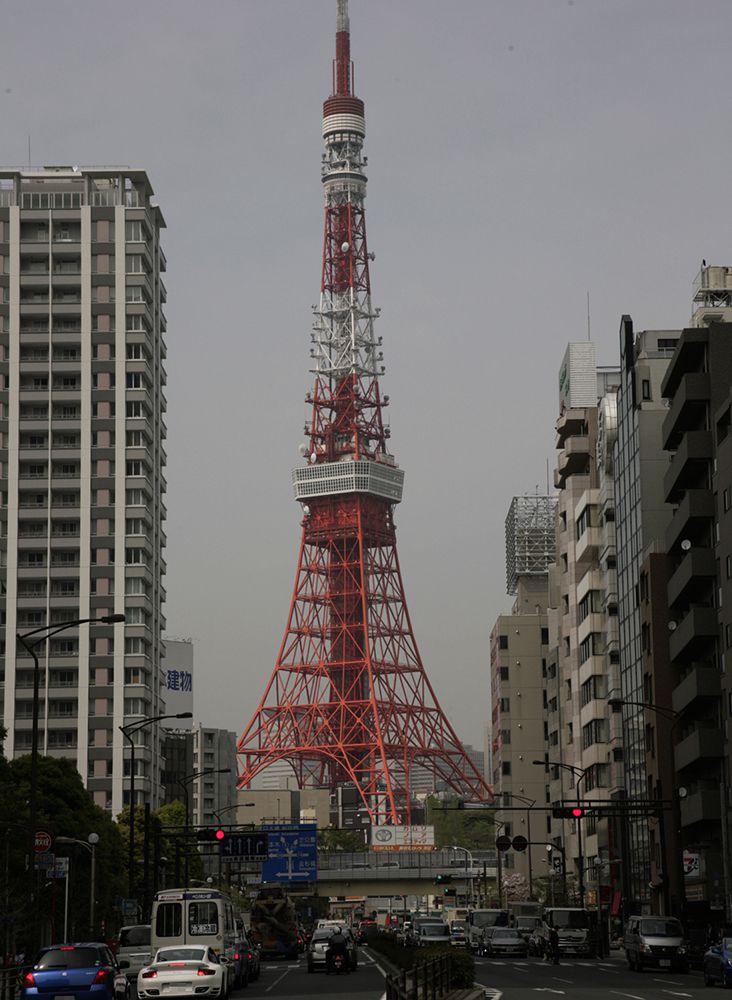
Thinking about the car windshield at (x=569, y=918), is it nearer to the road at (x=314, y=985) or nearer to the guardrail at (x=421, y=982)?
the road at (x=314, y=985)

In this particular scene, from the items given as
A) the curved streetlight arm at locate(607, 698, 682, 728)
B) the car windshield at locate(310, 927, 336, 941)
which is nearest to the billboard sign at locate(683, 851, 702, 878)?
the curved streetlight arm at locate(607, 698, 682, 728)

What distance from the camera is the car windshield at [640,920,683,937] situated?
56.4 metres

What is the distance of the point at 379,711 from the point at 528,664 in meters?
20.2

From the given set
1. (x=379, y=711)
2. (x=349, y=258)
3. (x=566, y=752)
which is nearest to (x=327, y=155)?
(x=349, y=258)

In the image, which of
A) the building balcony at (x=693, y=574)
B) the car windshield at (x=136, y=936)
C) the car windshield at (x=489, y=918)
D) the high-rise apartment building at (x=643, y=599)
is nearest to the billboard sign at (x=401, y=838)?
the high-rise apartment building at (x=643, y=599)

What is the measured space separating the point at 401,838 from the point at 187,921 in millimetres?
110153

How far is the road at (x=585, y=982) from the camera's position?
130 feet

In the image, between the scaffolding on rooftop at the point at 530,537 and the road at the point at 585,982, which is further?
the scaffolding on rooftop at the point at 530,537

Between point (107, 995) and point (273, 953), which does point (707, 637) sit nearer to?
point (273, 953)

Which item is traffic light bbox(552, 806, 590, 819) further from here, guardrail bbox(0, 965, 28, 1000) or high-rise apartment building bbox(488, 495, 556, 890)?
high-rise apartment building bbox(488, 495, 556, 890)

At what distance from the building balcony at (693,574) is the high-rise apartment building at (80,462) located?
176ft

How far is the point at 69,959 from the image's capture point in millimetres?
37062

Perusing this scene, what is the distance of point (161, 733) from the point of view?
140000 mm

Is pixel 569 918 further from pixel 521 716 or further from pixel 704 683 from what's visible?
pixel 521 716
